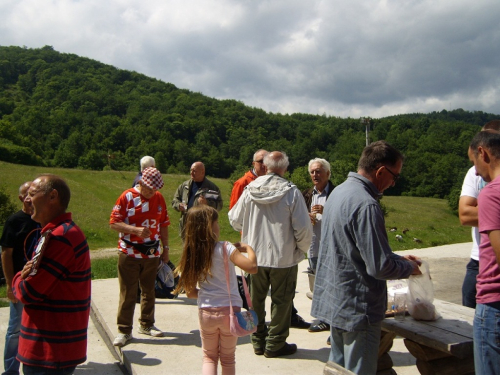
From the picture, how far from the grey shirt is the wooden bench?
1.39 ft

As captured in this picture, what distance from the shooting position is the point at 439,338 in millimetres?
2834

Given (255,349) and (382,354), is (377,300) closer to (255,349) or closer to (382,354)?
(382,354)

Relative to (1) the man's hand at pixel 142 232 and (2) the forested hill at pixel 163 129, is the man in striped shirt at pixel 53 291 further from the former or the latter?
(2) the forested hill at pixel 163 129

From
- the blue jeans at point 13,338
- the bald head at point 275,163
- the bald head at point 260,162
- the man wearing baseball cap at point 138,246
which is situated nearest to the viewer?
the blue jeans at point 13,338

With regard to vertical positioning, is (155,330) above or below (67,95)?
below

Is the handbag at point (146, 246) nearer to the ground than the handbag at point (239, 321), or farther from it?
farther from it

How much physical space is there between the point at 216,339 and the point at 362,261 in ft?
4.12

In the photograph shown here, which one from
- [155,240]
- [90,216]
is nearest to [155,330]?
[155,240]

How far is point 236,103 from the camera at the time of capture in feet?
356

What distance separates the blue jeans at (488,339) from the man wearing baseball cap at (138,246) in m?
3.13

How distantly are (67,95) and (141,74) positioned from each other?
26.5 meters

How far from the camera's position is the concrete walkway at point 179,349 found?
13.4 ft

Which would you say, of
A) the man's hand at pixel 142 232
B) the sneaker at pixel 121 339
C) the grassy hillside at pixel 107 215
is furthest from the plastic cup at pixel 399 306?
the grassy hillside at pixel 107 215

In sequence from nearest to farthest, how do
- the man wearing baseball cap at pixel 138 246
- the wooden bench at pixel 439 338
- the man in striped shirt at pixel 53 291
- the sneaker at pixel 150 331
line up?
1. the man in striped shirt at pixel 53 291
2. the wooden bench at pixel 439 338
3. the man wearing baseball cap at pixel 138 246
4. the sneaker at pixel 150 331
